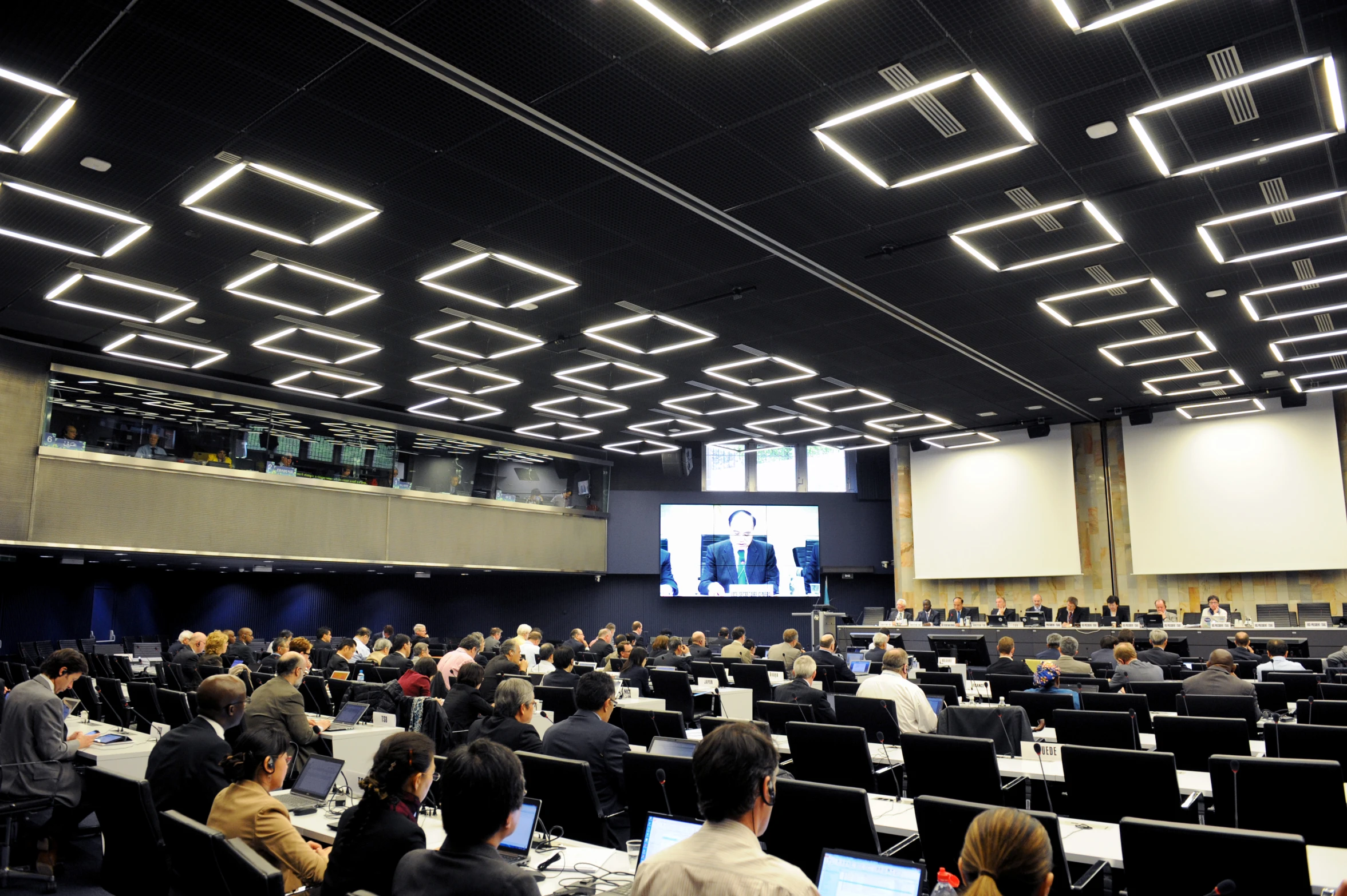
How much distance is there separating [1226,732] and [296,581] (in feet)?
62.9

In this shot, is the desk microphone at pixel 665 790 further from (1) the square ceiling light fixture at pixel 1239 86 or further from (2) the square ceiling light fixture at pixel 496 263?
(2) the square ceiling light fixture at pixel 496 263

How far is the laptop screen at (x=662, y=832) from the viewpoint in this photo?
3.05m

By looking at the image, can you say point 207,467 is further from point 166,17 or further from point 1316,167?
point 1316,167

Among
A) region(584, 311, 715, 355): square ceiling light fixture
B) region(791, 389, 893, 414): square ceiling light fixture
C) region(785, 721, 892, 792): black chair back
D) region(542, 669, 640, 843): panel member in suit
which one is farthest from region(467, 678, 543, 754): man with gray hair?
region(791, 389, 893, 414): square ceiling light fixture

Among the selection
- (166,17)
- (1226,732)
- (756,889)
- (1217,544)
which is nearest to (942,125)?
(1226,732)

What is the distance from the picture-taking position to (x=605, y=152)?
287 inches

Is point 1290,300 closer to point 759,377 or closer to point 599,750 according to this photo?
point 759,377

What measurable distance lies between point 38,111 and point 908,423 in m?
15.0

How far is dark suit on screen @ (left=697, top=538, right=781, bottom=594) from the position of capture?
21.3 metres

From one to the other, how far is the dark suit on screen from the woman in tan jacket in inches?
718

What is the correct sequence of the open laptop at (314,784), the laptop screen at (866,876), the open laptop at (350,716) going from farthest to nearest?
the open laptop at (350,716)
the open laptop at (314,784)
the laptop screen at (866,876)

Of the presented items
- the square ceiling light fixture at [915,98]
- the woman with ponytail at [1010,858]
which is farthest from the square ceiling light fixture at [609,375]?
the woman with ponytail at [1010,858]

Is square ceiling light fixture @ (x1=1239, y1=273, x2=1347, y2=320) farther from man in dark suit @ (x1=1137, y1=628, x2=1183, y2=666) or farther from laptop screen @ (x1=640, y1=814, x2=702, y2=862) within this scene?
laptop screen @ (x1=640, y1=814, x2=702, y2=862)

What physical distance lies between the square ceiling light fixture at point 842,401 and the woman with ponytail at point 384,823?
42.6 feet
